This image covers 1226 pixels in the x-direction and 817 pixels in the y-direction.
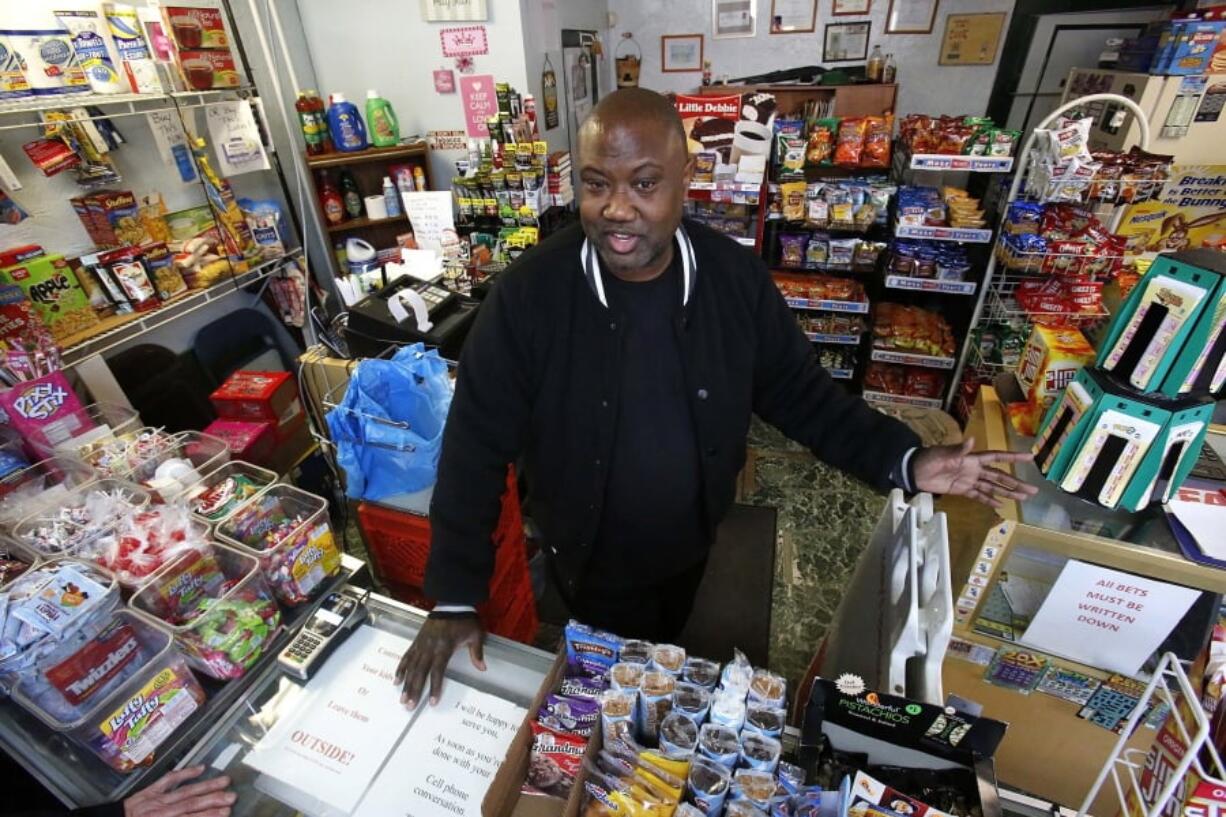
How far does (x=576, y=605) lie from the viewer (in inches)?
67.5

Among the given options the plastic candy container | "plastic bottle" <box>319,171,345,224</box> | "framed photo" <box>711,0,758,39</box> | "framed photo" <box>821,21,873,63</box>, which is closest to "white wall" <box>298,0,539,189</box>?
"plastic bottle" <box>319,171,345,224</box>

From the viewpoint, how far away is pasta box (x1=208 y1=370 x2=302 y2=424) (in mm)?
2506

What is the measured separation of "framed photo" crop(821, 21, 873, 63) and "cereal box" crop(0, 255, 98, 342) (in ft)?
16.3

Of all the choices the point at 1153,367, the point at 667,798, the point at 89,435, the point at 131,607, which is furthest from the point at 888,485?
the point at 89,435

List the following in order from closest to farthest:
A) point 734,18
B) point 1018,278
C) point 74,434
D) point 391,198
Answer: point 74,434
point 1018,278
point 391,198
point 734,18

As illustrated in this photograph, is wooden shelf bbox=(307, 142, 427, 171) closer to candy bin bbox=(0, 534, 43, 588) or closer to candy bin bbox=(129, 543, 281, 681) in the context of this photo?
candy bin bbox=(0, 534, 43, 588)

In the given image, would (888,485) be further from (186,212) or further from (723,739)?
(186,212)

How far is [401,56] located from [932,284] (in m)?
3.23

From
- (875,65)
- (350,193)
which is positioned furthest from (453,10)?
(875,65)

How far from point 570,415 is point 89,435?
158 cm

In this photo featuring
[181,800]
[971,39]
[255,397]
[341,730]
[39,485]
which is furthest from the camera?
[971,39]

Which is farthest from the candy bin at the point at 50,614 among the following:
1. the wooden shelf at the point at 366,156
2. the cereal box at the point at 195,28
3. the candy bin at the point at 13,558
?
the wooden shelf at the point at 366,156

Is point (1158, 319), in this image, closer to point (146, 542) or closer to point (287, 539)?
point (287, 539)

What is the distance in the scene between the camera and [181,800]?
909 mm
